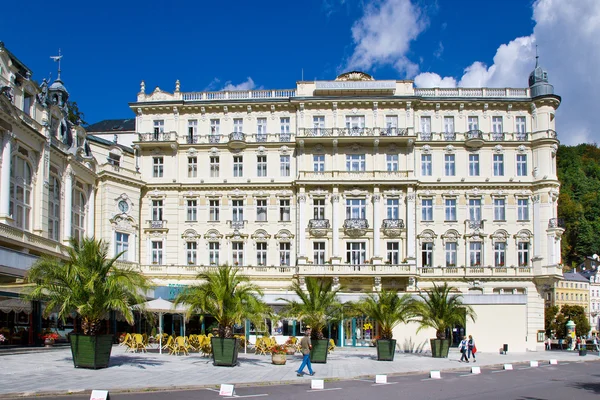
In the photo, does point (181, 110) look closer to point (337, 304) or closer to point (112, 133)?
point (112, 133)

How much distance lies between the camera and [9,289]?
33.8 meters

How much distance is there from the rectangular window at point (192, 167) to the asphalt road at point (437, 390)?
111ft

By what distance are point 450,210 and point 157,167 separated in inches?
1003

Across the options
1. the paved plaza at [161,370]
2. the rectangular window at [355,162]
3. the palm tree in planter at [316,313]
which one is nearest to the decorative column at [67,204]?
the paved plaza at [161,370]

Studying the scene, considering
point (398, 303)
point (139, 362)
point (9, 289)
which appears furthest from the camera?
point (398, 303)

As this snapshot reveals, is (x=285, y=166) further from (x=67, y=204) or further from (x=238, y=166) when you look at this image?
(x=67, y=204)

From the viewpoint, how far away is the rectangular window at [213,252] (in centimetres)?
→ 5816

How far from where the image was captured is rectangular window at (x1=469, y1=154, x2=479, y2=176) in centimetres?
5894

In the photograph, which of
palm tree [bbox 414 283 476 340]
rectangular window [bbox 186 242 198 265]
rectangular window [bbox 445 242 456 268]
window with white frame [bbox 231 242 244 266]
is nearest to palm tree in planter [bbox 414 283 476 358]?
palm tree [bbox 414 283 476 340]

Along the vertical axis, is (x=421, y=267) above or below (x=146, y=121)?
below

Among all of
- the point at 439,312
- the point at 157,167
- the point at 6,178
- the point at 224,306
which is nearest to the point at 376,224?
the point at 439,312

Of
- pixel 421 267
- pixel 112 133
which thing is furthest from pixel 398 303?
pixel 112 133

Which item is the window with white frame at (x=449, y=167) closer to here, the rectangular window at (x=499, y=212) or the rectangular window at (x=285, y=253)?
the rectangular window at (x=499, y=212)

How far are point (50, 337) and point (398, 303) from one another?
19.8 meters
